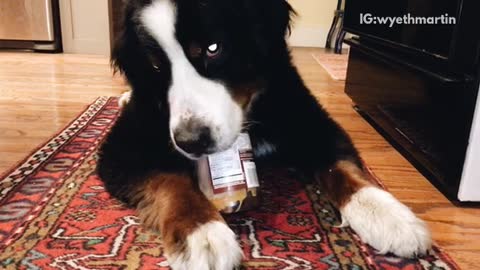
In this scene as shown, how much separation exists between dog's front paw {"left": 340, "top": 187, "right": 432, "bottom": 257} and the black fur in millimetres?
202

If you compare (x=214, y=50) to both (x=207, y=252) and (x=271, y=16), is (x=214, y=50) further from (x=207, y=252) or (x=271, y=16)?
(x=207, y=252)

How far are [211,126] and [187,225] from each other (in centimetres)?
23

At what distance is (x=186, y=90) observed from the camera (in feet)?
3.69

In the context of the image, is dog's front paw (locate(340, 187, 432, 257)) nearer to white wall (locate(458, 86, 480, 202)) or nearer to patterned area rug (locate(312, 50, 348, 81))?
white wall (locate(458, 86, 480, 202))

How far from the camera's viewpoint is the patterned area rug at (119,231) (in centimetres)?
100

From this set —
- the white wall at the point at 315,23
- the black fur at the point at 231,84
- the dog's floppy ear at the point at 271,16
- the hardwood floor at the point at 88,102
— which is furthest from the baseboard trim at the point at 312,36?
the dog's floppy ear at the point at 271,16

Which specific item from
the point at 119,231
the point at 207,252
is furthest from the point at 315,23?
the point at 207,252

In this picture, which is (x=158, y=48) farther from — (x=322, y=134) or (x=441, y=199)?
(x=441, y=199)

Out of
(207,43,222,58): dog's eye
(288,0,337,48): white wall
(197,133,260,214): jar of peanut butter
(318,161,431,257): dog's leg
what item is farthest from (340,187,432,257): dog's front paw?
(288,0,337,48): white wall

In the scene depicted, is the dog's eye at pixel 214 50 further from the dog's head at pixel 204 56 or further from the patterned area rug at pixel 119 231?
the patterned area rug at pixel 119 231

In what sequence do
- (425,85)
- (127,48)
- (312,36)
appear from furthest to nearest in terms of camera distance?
(312,36)
(425,85)
(127,48)

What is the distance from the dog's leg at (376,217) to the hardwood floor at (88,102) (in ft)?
0.39

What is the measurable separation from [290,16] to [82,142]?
917mm

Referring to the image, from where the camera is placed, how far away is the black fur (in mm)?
1167
